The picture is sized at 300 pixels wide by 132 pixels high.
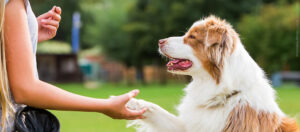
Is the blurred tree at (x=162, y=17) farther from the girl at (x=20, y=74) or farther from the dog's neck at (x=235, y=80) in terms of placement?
the girl at (x=20, y=74)

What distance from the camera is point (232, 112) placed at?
3871 millimetres

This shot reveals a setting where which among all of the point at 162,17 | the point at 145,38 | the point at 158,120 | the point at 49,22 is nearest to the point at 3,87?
the point at 49,22

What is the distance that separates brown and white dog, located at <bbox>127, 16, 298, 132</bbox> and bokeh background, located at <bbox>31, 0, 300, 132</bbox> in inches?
734

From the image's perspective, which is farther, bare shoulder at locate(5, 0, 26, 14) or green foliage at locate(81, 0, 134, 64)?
green foliage at locate(81, 0, 134, 64)

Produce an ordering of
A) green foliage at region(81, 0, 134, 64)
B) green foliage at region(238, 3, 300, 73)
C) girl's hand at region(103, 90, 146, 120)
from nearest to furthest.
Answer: girl's hand at region(103, 90, 146, 120) < green foliage at region(238, 3, 300, 73) < green foliage at region(81, 0, 134, 64)

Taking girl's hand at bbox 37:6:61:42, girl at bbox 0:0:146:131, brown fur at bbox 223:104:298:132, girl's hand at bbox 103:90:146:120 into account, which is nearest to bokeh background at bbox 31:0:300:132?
brown fur at bbox 223:104:298:132

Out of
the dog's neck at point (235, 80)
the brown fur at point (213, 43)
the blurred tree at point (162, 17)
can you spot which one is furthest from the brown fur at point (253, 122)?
the blurred tree at point (162, 17)

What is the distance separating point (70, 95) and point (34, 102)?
0.18 metres

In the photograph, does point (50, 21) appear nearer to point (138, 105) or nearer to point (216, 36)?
point (138, 105)

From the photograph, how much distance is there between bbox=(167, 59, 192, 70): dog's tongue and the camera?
4.25 meters

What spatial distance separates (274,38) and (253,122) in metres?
29.4

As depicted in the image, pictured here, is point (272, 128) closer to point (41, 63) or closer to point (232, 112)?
point (232, 112)

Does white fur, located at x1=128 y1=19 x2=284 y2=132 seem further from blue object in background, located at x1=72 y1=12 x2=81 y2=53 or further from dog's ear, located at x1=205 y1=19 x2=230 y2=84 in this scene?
blue object in background, located at x1=72 y1=12 x2=81 y2=53

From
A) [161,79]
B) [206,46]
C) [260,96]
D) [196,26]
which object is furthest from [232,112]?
[161,79]
